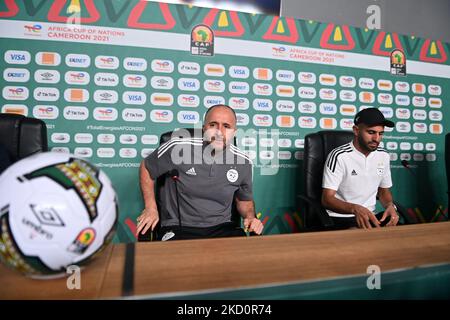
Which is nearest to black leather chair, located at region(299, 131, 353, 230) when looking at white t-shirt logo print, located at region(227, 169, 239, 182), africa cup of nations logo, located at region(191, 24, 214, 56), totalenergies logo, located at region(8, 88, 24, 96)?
white t-shirt logo print, located at region(227, 169, 239, 182)

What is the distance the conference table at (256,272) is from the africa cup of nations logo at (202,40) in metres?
1.60

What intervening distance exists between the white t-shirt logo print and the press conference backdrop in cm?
69

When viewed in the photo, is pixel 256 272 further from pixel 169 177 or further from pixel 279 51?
pixel 279 51

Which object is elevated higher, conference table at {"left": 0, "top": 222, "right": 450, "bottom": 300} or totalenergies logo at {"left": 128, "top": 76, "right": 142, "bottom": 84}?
totalenergies logo at {"left": 128, "top": 76, "right": 142, "bottom": 84}

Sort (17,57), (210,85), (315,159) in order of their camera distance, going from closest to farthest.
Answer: (315,159), (17,57), (210,85)

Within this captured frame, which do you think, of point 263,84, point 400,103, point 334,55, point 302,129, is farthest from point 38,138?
point 400,103

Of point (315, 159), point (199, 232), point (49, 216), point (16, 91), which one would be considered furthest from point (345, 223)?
point (16, 91)

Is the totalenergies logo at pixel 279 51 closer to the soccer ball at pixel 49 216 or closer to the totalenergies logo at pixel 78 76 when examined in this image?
the totalenergies logo at pixel 78 76

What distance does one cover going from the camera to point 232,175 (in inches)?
53.8

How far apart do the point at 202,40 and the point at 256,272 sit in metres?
1.82

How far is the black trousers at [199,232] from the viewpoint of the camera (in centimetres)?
119

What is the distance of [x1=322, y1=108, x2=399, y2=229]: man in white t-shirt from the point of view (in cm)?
151

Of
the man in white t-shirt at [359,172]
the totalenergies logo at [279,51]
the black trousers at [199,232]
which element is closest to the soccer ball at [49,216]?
the black trousers at [199,232]

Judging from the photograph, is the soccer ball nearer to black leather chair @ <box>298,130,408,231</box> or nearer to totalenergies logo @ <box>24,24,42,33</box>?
black leather chair @ <box>298,130,408,231</box>
